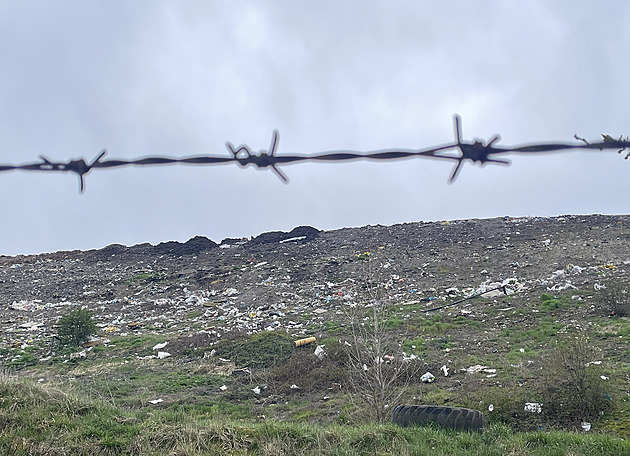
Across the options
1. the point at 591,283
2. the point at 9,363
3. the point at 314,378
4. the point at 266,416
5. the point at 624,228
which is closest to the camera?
the point at 266,416

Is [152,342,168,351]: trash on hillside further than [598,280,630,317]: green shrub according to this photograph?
Yes

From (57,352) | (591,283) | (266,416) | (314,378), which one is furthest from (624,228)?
(57,352)

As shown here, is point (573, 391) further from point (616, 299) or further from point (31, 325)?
point (31, 325)

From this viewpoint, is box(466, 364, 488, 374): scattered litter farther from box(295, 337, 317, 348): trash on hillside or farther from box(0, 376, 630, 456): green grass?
box(295, 337, 317, 348): trash on hillside

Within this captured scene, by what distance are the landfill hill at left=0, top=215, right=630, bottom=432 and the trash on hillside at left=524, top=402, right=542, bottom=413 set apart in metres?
0.86

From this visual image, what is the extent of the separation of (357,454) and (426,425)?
2.76 ft

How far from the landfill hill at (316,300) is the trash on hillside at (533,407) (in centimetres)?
86

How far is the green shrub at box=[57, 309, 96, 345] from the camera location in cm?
1077

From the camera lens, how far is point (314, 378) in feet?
26.4

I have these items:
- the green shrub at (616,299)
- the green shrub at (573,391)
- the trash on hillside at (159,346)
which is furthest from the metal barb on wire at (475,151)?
the trash on hillside at (159,346)

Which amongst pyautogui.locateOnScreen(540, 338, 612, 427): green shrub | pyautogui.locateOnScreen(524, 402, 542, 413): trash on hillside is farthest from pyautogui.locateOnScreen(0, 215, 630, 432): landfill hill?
pyautogui.locateOnScreen(524, 402, 542, 413): trash on hillside

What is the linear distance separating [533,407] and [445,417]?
111 centimetres

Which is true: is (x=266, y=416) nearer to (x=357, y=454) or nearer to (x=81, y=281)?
(x=357, y=454)

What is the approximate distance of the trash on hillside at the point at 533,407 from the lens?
5.71 m
